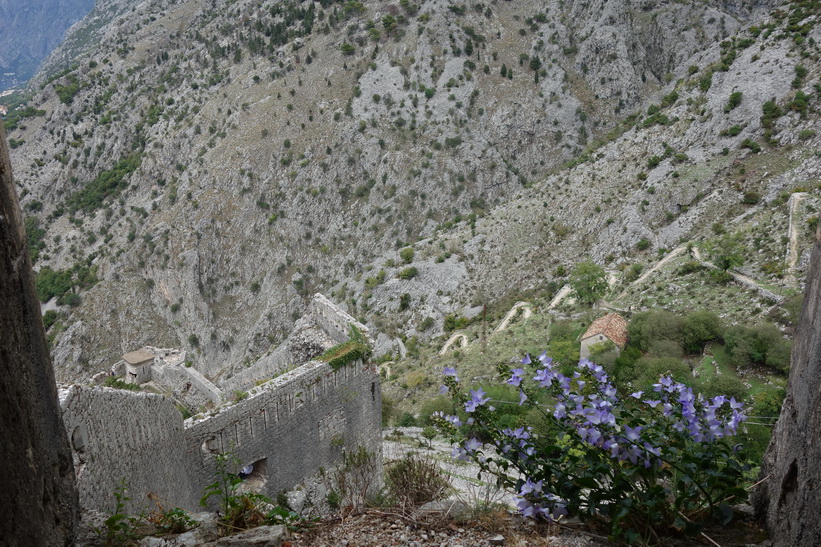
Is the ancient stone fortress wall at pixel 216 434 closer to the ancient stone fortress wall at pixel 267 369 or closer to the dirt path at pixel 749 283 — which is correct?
the ancient stone fortress wall at pixel 267 369

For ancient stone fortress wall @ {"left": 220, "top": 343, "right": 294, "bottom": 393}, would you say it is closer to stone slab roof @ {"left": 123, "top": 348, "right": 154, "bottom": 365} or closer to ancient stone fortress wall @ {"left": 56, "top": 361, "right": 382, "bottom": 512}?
ancient stone fortress wall @ {"left": 56, "top": 361, "right": 382, "bottom": 512}

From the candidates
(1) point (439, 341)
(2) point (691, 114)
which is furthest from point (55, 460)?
(2) point (691, 114)

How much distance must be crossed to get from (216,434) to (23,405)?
7452 mm

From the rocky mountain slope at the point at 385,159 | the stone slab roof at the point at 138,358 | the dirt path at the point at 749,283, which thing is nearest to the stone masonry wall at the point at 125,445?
the stone slab roof at the point at 138,358

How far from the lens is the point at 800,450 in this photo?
3027 millimetres

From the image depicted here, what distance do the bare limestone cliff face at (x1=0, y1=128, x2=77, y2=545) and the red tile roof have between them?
23.1 meters

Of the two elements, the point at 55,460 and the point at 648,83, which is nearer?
the point at 55,460

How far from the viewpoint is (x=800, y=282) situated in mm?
22156

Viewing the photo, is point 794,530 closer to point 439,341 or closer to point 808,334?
point 808,334

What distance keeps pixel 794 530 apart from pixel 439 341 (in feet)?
113

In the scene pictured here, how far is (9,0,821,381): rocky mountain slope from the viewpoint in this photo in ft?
132

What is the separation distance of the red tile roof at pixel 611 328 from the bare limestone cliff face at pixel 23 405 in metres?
23.1

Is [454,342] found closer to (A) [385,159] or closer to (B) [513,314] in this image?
(B) [513,314]

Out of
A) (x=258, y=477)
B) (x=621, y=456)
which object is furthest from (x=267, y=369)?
(x=621, y=456)
